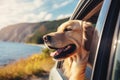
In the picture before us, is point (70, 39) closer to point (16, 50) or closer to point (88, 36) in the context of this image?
point (88, 36)

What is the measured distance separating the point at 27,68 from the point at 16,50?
1986 millimetres

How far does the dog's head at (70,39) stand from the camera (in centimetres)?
308

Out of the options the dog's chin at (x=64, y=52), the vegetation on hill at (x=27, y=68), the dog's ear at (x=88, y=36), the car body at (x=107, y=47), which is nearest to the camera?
the car body at (x=107, y=47)

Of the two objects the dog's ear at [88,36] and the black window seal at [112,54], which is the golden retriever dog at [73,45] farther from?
the black window seal at [112,54]

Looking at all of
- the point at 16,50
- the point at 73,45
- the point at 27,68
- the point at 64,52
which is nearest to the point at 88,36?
the point at 73,45

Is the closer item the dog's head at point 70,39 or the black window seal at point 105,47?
the black window seal at point 105,47

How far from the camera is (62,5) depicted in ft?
23.1

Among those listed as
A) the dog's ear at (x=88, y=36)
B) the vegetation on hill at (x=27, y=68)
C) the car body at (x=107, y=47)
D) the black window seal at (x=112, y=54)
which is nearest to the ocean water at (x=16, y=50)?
the vegetation on hill at (x=27, y=68)

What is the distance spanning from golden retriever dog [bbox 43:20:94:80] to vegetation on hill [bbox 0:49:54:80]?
5.57 meters

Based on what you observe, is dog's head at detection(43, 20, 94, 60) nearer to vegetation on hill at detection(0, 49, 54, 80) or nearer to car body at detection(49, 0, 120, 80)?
car body at detection(49, 0, 120, 80)

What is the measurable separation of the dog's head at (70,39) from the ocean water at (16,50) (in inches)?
164

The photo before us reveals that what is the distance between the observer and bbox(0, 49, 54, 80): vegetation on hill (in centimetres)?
926

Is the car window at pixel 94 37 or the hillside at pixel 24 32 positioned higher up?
the hillside at pixel 24 32

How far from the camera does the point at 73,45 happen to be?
3.25 m
